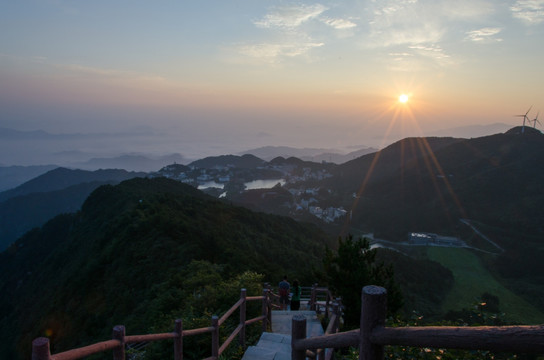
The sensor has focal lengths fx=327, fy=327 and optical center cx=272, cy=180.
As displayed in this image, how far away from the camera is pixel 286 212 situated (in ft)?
284

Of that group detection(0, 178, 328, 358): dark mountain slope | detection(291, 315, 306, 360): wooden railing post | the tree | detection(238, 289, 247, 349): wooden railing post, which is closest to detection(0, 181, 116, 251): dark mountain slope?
detection(0, 178, 328, 358): dark mountain slope

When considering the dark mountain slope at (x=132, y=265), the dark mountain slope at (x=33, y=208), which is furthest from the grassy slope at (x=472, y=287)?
the dark mountain slope at (x=33, y=208)

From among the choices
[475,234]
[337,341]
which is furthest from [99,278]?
[475,234]

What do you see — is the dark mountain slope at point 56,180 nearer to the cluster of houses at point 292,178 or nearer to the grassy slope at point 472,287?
the cluster of houses at point 292,178

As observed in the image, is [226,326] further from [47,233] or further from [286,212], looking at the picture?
[286,212]

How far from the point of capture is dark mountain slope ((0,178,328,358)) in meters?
15.5

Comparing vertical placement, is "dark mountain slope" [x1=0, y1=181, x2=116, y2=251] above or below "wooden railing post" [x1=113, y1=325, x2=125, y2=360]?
below

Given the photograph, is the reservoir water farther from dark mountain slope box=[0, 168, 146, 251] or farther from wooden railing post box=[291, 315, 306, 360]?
wooden railing post box=[291, 315, 306, 360]

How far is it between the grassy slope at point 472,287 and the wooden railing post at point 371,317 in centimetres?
3294

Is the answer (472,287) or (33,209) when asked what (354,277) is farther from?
(33,209)

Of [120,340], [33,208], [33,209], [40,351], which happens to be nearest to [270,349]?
[120,340]

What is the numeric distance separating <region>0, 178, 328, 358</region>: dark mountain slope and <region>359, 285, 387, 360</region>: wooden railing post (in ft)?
24.2

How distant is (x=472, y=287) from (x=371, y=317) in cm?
5260

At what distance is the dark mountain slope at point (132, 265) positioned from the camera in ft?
51.0
